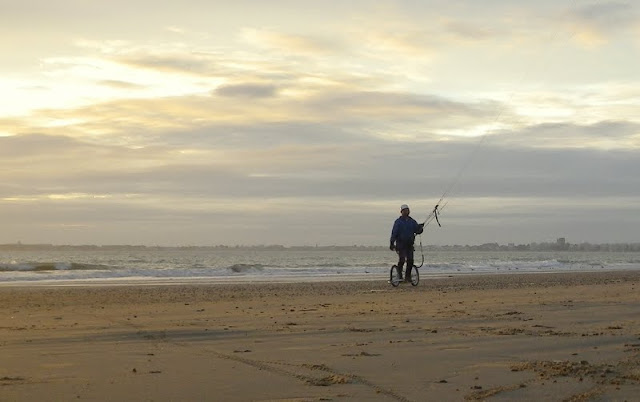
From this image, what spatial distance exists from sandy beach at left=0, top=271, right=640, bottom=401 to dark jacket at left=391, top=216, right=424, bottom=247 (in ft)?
16.6

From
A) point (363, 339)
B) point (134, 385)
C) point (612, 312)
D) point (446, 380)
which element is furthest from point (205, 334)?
point (612, 312)

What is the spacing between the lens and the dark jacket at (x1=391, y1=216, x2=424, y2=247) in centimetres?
1848

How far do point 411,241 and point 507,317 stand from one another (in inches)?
321

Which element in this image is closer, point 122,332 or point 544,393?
point 544,393

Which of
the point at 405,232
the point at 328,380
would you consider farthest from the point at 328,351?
the point at 405,232

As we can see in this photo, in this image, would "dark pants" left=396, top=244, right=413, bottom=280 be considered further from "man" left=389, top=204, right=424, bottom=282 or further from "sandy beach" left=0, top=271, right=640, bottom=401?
"sandy beach" left=0, top=271, right=640, bottom=401

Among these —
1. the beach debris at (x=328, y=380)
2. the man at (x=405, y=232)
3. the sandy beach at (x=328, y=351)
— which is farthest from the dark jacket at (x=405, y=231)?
the beach debris at (x=328, y=380)

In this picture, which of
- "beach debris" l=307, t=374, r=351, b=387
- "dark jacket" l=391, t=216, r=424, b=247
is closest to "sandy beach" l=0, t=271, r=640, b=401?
"beach debris" l=307, t=374, r=351, b=387

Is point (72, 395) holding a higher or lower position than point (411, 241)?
lower

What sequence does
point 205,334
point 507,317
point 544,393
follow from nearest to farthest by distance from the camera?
point 544,393, point 205,334, point 507,317

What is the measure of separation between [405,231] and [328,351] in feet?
35.8

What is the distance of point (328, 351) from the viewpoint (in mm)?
7777

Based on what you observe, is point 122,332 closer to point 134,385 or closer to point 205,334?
point 205,334

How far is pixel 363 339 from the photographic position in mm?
8594
